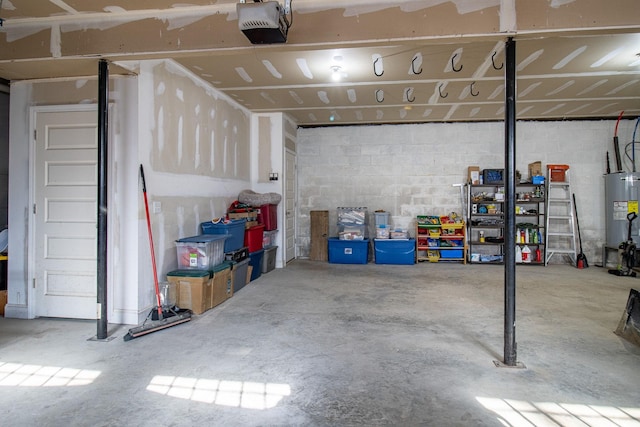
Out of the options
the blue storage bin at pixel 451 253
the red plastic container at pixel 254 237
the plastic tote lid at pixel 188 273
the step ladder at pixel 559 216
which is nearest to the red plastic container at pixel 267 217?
the red plastic container at pixel 254 237

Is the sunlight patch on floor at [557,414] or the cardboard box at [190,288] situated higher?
the cardboard box at [190,288]

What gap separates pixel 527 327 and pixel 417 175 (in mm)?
4587

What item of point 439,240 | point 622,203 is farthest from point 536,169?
point 439,240

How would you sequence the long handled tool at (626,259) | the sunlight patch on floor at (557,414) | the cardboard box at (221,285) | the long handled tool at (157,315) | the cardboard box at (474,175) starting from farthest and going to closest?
1. the cardboard box at (474,175)
2. the long handled tool at (626,259)
3. the cardboard box at (221,285)
4. the long handled tool at (157,315)
5. the sunlight patch on floor at (557,414)

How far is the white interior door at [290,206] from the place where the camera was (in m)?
7.28

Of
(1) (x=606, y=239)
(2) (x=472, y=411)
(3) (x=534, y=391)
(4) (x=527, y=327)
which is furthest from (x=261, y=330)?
(1) (x=606, y=239)

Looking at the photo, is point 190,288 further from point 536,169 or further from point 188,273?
point 536,169

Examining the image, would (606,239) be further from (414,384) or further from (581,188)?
(414,384)

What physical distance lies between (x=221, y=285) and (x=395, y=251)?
392cm

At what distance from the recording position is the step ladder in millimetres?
7168

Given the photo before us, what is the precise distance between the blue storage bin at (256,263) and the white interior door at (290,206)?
1063 mm

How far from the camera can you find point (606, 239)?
7.15 meters

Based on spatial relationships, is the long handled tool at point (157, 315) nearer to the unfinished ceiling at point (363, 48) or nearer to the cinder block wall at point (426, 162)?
the unfinished ceiling at point (363, 48)

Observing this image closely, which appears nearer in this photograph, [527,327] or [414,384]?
[414,384]
